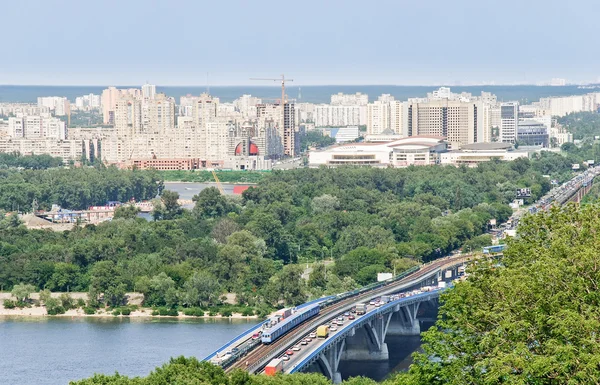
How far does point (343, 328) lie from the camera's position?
1772 centimetres

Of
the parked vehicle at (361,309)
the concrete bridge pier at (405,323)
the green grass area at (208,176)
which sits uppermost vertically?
the parked vehicle at (361,309)

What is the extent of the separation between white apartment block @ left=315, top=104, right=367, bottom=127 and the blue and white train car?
234 ft

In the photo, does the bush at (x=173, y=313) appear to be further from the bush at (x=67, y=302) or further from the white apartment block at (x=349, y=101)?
the white apartment block at (x=349, y=101)

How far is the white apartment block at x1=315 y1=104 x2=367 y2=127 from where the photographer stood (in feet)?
298

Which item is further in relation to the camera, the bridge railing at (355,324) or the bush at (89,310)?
the bush at (89,310)

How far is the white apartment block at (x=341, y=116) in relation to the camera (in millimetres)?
90875

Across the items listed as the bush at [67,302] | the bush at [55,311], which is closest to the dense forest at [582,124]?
the bush at [67,302]

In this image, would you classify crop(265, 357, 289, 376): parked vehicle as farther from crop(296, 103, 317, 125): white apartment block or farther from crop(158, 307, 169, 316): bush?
crop(296, 103, 317, 125): white apartment block

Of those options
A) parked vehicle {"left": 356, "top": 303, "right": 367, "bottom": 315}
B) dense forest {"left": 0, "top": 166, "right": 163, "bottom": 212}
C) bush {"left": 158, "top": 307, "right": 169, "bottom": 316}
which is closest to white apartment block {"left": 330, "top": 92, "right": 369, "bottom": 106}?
dense forest {"left": 0, "top": 166, "right": 163, "bottom": 212}

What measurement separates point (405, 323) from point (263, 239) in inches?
279

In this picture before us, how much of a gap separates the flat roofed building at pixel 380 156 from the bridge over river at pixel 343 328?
27501mm

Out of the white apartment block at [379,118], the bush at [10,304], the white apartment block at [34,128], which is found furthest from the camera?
→ the white apartment block at [34,128]

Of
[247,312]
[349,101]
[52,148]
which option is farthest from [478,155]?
[349,101]

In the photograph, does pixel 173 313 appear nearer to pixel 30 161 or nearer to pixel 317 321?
pixel 317 321
